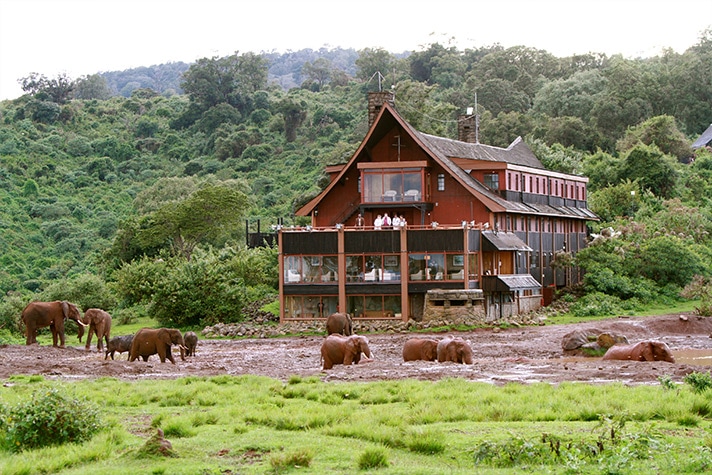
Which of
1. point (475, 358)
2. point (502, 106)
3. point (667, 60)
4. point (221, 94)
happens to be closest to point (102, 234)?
point (221, 94)

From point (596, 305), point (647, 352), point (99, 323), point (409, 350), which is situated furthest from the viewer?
point (596, 305)

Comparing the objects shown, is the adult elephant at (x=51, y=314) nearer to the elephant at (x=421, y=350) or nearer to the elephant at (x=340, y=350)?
the elephant at (x=340, y=350)

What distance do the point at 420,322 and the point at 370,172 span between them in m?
10.3

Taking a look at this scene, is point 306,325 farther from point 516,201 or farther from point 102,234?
point 102,234

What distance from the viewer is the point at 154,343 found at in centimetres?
3006

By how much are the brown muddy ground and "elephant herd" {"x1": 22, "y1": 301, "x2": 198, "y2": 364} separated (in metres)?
0.45

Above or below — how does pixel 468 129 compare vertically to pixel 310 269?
above

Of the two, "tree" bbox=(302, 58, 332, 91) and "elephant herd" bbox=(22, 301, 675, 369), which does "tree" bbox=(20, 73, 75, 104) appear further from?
"elephant herd" bbox=(22, 301, 675, 369)

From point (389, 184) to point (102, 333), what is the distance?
23.0m

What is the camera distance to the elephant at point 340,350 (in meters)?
28.4

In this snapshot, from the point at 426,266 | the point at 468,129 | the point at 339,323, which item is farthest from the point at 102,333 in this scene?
the point at 468,129

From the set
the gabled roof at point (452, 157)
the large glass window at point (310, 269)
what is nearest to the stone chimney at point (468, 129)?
the gabled roof at point (452, 157)

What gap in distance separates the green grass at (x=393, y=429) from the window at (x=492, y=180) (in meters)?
36.7

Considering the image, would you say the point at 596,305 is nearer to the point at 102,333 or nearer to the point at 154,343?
the point at 102,333
